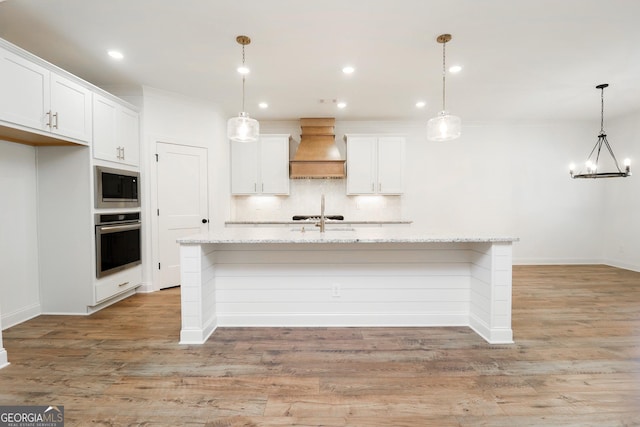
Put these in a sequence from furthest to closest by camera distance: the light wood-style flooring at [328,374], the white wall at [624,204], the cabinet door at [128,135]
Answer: the white wall at [624,204] < the cabinet door at [128,135] < the light wood-style flooring at [328,374]

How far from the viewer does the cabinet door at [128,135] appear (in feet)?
11.6

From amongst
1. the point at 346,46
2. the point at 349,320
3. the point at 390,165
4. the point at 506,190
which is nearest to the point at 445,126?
the point at 346,46

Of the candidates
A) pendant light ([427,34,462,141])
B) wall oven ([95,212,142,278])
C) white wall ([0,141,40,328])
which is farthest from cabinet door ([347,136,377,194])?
white wall ([0,141,40,328])

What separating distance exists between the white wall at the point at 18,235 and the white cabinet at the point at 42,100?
0.58m

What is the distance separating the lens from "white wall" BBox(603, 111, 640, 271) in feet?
16.5

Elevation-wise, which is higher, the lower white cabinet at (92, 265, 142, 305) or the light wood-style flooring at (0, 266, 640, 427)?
the lower white cabinet at (92, 265, 142, 305)

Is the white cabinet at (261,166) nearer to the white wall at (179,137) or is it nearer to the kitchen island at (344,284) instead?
the white wall at (179,137)

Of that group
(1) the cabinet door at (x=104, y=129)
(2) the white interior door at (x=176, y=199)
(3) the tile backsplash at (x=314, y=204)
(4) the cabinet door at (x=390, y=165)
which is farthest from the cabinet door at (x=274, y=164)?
(1) the cabinet door at (x=104, y=129)

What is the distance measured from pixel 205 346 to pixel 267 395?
872 mm

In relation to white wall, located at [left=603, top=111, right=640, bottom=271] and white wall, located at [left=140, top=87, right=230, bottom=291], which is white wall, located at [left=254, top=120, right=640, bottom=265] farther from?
white wall, located at [left=140, top=87, right=230, bottom=291]

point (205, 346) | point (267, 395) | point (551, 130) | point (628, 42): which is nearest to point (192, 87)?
point (205, 346)

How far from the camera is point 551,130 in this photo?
18.3ft

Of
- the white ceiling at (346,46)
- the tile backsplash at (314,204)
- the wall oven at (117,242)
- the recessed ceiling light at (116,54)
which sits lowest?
the wall oven at (117,242)

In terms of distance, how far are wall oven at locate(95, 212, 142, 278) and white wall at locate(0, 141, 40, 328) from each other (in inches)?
24.6
